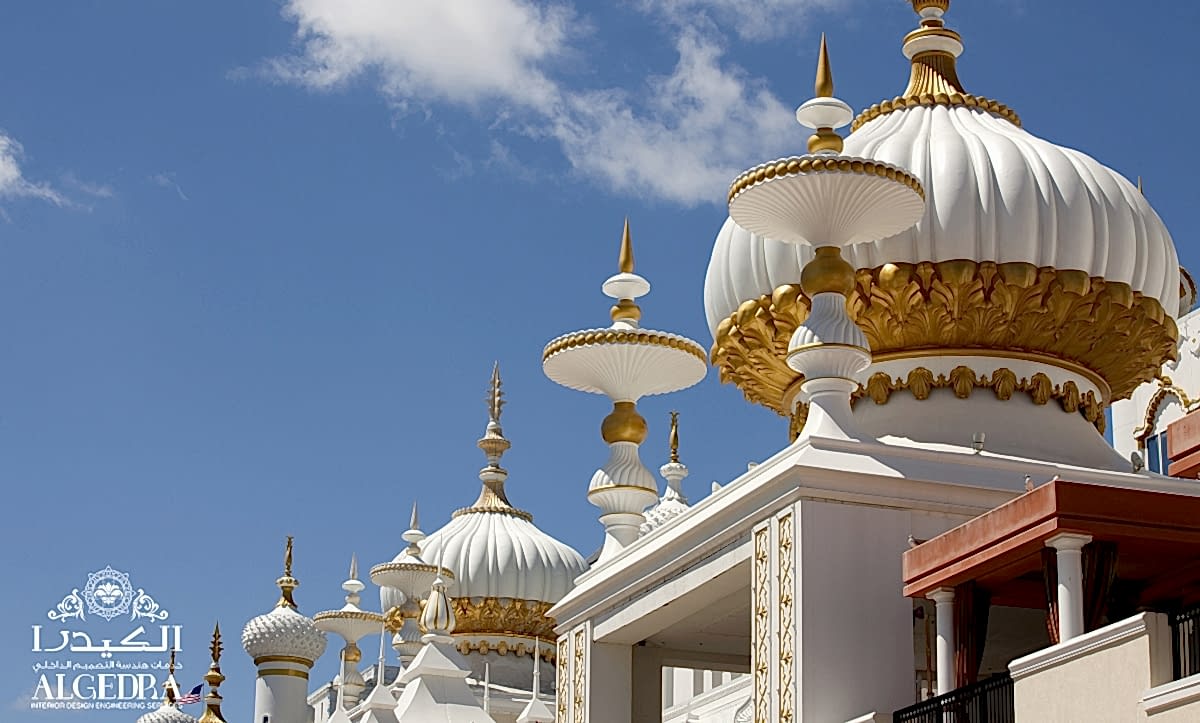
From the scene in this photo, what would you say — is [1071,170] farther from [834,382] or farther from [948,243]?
[834,382]

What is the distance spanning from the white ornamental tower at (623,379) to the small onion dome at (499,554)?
13533mm

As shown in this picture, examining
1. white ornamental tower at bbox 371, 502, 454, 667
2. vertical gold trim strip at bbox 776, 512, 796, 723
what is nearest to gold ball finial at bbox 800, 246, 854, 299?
vertical gold trim strip at bbox 776, 512, 796, 723

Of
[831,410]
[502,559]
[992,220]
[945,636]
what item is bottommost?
[945,636]

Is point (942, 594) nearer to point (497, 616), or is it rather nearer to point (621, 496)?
point (621, 496)

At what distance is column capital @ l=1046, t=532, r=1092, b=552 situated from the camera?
40.4 ft

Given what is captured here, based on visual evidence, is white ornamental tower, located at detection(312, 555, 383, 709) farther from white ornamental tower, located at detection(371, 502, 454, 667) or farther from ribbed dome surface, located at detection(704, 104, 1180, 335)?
ribbed dome surface, located at detection(704, 104, 1180, 335)

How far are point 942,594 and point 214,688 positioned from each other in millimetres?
22097

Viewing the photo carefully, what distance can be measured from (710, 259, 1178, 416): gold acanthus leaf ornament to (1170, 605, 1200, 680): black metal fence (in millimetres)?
6315

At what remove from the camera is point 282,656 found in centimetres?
3216

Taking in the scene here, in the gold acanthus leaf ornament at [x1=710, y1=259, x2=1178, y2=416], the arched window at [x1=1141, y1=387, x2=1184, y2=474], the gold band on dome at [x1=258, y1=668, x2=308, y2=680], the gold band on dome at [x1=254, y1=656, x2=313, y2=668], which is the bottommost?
the gold band on dome at [x1=258, y1=668, x2=308, y2=680]

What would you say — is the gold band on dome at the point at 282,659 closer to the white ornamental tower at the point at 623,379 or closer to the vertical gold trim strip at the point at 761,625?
the white ornamental tower at the point at 623,379

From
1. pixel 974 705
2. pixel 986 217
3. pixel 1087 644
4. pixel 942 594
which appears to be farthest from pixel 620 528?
pixel 1087 644

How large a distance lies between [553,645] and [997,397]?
17.1 meters

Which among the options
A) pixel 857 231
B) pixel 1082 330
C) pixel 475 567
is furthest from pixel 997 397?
pixel 475 567
